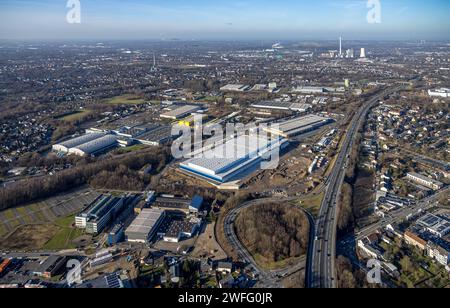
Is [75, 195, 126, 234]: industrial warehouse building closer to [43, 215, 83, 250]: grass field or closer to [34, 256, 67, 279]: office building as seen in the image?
[43, 215, 83, 250]: grass field

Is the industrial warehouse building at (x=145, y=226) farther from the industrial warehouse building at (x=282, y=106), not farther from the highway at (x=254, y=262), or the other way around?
the industrial warehouse building at (x=282, y=106)

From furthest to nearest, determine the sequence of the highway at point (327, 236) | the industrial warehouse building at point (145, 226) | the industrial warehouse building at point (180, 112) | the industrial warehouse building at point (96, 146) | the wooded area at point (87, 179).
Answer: the industrial warehouse building at point (180, 112), the industrial warehouse building at point (96, 146), the wooded area at point (87, 179), the industrial warehouse building at point (145, 226), the highway at point (327, 236)

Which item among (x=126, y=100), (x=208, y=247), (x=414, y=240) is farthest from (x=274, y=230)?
(x=126, y=100)

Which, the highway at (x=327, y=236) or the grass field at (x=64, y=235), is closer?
the highway at (x=327, y=236)

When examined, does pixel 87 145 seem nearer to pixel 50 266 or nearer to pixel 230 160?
pixel 230 160

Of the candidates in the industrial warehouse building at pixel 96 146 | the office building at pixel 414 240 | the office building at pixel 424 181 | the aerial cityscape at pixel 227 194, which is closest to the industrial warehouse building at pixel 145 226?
the aerial cityscape at pixel 227 194

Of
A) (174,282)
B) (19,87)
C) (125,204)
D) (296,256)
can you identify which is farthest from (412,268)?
(19,87)

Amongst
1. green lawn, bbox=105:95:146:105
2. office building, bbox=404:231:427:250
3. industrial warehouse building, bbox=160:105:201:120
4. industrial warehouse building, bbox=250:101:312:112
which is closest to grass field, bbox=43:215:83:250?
office building, bbox=404:231:427:250
